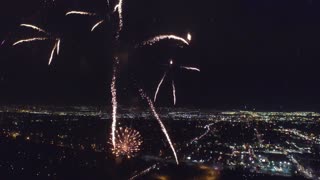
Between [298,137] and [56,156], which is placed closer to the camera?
[56,156]

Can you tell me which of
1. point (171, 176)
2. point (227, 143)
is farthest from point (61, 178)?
point (227, 143)

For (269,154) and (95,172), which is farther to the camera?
(269,154)

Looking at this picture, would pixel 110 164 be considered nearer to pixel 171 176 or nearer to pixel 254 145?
pixel 171 176

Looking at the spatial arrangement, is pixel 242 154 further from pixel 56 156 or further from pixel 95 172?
pixel 95 172

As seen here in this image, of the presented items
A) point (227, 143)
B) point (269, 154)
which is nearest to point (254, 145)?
point (227, 143)

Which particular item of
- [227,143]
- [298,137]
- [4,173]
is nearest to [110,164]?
[4,173]

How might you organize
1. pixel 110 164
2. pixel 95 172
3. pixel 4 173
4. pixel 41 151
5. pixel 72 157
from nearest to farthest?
pixel 4 173
pixel 95 172
pixel 110 164
pixel 72 157
pixel 41 151

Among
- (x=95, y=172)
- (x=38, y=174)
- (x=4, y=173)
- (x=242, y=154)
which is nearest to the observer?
(x=4, y=173)

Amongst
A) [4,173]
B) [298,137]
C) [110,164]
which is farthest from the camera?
[298,137]

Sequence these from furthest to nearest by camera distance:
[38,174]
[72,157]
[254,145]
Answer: [254,145] → [72,157] → [38,174]
